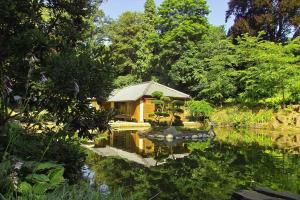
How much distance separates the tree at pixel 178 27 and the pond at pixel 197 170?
21.7 meters

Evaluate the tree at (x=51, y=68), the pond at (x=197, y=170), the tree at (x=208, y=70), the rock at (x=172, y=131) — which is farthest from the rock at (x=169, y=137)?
the tree at (x=51, y=68)

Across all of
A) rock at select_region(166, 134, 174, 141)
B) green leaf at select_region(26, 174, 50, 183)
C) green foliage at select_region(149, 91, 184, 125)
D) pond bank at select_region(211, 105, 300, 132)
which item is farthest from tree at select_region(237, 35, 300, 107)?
green leaf at select_region(26, 174, 50, 183)

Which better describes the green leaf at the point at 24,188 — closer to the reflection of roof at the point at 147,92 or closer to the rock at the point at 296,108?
the rock at the point at 296,108

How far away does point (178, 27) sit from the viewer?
1447 inches

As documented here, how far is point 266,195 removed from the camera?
6.84 m

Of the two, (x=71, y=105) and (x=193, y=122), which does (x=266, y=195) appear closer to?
(x=71, y=105)

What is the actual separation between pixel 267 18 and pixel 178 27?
9.34m

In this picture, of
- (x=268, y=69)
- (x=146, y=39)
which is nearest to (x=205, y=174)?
(x=268, y=69)

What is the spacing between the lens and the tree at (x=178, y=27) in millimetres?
36969

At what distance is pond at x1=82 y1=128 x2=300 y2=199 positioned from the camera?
844 centimetres

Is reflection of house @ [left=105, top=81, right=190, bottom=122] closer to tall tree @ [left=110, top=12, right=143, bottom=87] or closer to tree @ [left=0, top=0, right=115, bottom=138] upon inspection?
tall tree @ [left=110, top=12, right=143, bottom=87]

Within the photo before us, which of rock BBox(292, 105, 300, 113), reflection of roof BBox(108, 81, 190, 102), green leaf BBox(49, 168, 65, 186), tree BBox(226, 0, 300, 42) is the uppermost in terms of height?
tree BBox(226, 0, 300, 42)

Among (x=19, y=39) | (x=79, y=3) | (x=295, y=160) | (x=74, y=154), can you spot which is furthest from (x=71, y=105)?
(x=295, y=160)

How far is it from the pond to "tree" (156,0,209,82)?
21.7 m
